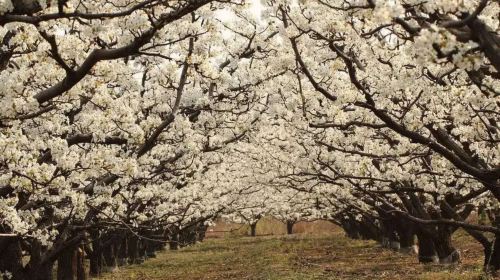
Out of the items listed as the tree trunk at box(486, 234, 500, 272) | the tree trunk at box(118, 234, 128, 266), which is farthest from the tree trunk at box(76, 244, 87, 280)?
the tree trunk at box(486, 234, 500, 272)

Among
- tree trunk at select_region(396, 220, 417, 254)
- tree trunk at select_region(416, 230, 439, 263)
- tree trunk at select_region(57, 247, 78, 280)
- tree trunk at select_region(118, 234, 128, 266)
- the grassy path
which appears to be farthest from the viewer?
tree trunk at select_region(118, 234, 128, 266)

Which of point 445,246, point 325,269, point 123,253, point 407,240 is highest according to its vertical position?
point 123,253

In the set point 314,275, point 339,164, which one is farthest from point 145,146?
point 314,275

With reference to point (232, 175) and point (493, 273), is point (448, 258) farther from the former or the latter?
point (232, 175)

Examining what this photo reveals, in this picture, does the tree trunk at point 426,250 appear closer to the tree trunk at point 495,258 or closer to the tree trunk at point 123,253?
the tree trunk at point 495,258

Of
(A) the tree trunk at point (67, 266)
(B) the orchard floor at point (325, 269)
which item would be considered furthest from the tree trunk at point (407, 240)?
(A) the tree trunk at point (67, 266)

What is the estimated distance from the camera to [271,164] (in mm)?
29656

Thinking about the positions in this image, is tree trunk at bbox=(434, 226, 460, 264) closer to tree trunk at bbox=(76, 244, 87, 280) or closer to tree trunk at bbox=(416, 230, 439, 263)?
tree trunk at bbox=(416, 230, 439, 263)

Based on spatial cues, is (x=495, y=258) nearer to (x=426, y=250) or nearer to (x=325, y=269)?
(x=426, y=250)

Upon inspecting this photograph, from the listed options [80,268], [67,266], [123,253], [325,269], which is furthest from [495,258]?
[123,253]

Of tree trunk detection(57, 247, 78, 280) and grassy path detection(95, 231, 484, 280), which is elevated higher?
tree trunk detection(57, 247, 78, 280)

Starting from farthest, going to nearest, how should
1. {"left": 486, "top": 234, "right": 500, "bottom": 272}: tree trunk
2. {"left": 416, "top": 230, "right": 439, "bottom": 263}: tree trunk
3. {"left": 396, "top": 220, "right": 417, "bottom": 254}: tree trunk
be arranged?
1. {"left": 396, "top": 220, "right": 417, "bottom": 254}: tree trunk
2. {"left": 416, "top": 230, "right": 439, "bottom": 263}: tree trunk
3. {"left": 486, "top": 234, "right": 500, "bottom": 272}: tree trunk

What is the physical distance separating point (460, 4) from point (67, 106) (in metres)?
9.02

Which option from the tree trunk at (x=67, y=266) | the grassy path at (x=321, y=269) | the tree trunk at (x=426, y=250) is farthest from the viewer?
the tree trunk at (x=426, y=250)
